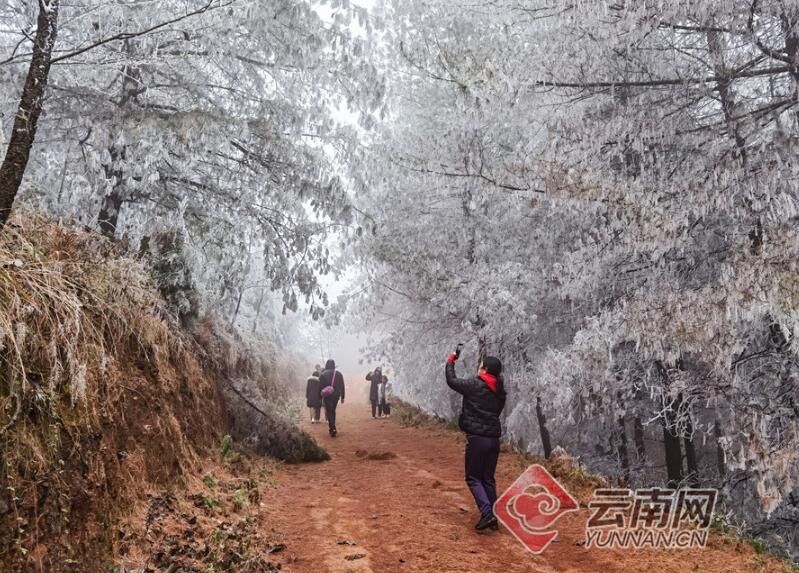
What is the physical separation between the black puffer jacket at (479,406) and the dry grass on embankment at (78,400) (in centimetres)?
335

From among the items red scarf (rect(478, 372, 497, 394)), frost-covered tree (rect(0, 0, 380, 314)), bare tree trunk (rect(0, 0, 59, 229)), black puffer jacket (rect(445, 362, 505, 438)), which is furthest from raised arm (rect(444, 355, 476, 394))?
bare tree trunk (rect(0, 0, 59, 229))

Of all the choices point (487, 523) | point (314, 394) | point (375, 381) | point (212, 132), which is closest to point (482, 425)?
point (487, 523)

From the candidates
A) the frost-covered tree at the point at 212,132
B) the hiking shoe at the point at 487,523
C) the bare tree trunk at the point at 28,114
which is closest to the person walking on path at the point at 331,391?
the frost-covered tree at the point at 212,132

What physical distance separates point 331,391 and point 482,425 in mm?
9010

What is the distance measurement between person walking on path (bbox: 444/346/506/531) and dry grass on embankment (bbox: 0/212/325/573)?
3346 mm

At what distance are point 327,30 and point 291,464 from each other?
7.48m

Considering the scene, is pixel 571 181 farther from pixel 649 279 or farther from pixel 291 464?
pixel 291 464

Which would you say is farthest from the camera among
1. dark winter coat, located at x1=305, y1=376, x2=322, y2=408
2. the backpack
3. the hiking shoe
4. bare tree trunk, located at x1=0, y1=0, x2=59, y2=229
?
dark winter coat, located at x1=305, y1=376, x2=322, y2=408

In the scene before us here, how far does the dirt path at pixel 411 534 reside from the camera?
502 centimetres

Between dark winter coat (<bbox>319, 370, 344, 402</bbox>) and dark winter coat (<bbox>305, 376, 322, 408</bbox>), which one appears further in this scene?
dark winter coat (<bbox>305, 376, 322, 408</bbox>)

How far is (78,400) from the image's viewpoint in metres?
4.03

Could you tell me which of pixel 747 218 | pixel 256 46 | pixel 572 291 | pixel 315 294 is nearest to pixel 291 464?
pixel 315 294

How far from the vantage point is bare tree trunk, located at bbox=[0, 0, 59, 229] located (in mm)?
4250

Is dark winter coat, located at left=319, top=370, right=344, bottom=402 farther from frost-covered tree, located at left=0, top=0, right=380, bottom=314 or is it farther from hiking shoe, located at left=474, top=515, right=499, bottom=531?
hiking shoe, located at left=474, top=515, right=499, bottom=531
